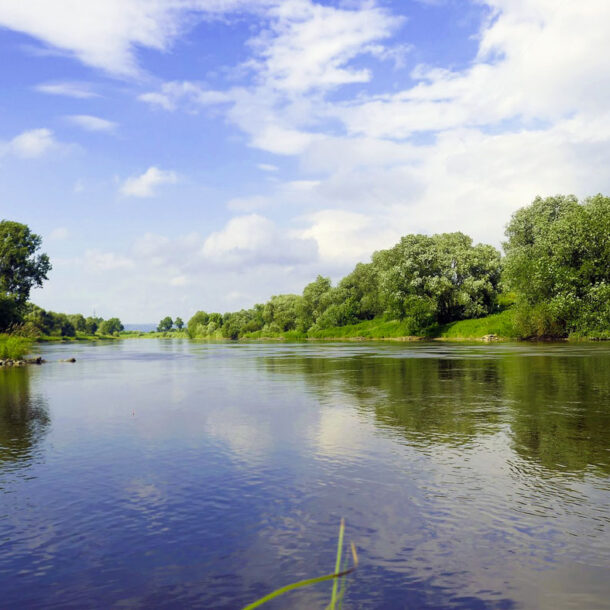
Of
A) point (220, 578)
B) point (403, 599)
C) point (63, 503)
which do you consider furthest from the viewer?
point (63, 503)

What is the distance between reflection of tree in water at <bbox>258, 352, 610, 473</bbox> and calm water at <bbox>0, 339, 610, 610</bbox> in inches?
6.3

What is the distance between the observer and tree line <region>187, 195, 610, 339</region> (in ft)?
242

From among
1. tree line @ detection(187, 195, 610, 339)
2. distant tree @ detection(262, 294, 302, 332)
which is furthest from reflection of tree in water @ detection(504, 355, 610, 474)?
distant tree @ detection(262, 294, 302, 332)

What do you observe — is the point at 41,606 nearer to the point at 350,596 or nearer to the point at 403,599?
the point at 350,596

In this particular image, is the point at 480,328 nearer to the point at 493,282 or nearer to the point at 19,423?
the point at 493,282

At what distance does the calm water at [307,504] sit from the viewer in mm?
7520

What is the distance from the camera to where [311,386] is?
105 feet

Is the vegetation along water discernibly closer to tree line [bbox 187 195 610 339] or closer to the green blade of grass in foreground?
the green blade of grass in foreground

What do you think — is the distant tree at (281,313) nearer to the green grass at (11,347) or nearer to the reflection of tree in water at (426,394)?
the green grass at (11,347)

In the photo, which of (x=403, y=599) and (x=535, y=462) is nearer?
(x=403, y=599)

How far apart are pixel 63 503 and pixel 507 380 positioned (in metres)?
27.5

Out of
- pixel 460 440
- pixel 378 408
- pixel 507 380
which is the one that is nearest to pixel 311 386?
pixel 378 408

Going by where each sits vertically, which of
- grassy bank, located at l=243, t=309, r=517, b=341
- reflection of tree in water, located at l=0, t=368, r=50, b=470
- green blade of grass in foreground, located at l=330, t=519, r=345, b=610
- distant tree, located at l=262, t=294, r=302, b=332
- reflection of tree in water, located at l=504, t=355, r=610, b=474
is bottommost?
reflection of tree in water, located at l=504, t=355, r=610, b=474

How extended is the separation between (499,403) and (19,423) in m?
20.3
